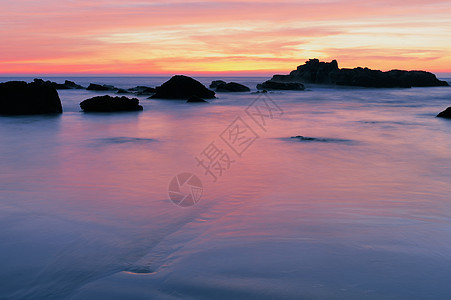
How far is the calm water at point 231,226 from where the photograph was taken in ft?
9.61

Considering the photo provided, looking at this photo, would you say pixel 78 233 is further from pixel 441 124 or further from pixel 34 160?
pixel 441 124

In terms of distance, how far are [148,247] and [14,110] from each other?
54.4 ft

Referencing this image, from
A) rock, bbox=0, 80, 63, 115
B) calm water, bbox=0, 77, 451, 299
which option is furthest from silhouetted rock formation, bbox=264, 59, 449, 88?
calm water, bbox=0, 77, 451, 299

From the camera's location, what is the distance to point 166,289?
2.83m

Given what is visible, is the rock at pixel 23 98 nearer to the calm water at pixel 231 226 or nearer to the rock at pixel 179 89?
the calm water at pixel 231 226

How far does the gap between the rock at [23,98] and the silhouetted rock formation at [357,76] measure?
60.7m

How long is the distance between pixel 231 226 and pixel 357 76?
7090cm

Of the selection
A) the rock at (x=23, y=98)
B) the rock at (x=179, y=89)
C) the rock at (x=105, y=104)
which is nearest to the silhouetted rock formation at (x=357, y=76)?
the rock at (x=179, y=89)

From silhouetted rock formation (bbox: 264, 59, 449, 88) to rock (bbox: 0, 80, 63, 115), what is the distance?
60.7m

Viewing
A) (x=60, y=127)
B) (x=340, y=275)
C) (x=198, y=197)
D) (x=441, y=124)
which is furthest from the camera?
(x=441, y=124)

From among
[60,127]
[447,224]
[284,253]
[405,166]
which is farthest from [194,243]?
[60,127]

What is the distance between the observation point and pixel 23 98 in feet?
57.2

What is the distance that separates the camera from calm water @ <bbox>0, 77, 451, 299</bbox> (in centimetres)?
293

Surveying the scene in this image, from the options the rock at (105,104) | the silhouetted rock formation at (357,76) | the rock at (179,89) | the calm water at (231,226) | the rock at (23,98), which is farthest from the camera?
the silhouetted rock formation at (357,76)
